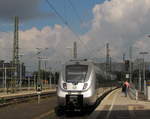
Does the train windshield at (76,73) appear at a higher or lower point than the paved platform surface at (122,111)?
higher

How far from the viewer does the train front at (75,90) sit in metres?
16.5

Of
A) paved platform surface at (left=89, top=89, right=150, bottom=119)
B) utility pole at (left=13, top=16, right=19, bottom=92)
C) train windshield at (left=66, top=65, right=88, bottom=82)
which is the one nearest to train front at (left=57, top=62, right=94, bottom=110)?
train windshield at (left=66, top=65, right=88, bottom=82)

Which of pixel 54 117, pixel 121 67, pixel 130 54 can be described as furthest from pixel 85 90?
pixel 121 67

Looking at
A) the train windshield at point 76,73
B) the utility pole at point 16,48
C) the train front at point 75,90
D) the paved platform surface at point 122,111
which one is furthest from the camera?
the utility pole at point 16,48

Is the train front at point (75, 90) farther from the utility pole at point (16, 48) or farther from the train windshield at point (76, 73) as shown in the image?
the utility pole at point (16, 48)

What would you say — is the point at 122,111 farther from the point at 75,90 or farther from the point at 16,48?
the point at 16,48

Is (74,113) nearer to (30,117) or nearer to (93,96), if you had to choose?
(93,96)

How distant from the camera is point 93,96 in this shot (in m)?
17.1

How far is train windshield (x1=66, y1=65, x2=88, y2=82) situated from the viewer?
17.1 metres

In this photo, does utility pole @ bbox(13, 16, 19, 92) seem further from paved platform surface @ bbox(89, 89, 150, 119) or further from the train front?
the train front

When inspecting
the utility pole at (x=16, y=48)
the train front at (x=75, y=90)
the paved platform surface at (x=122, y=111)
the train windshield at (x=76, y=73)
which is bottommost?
the paved platform surface at (x=122, y=111)

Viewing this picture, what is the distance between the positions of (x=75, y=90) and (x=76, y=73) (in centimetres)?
121

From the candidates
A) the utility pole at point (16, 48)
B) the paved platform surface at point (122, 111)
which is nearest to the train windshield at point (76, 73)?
the paved platform surface at point (122, 111)

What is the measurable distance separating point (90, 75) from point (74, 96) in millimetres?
1564
